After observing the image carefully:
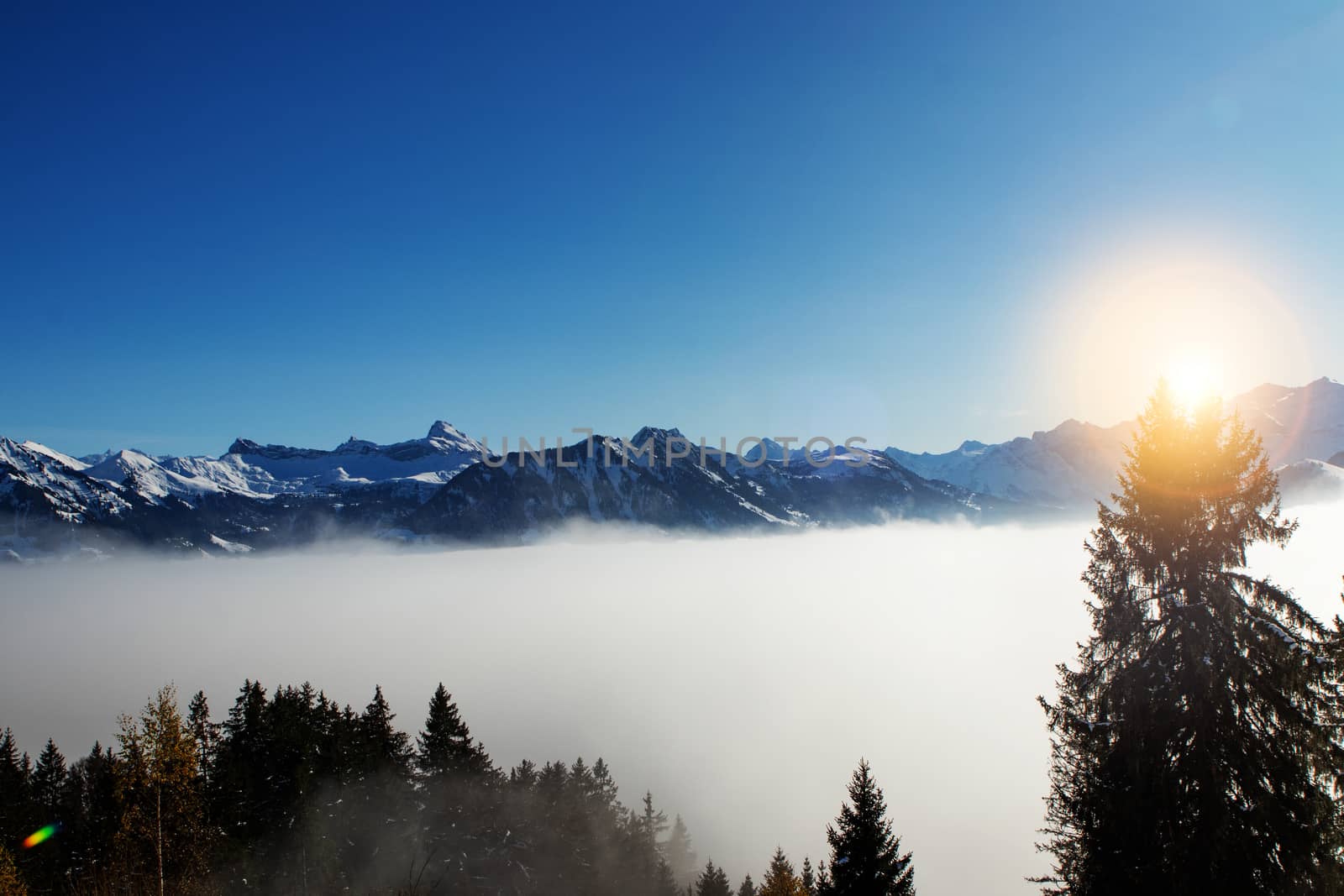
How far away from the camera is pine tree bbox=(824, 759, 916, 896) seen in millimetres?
20125

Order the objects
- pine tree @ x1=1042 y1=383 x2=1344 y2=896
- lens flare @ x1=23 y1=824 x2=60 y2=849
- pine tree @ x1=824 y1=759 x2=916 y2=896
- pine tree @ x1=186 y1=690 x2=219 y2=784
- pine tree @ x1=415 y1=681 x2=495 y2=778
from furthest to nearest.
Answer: pine tree @ x1=415 y1=681 x2=495 y2=778 < pine tree @ x1=186 y1=690 x2=219 y2=784 < lens flare @ x1=23 y1=824 x2=60 y2=849 < pine tree @ x1=824 y1=759 x2=916 y2=896 < pine tree @ x1=1042 y1=383 x2=1344 y2=896

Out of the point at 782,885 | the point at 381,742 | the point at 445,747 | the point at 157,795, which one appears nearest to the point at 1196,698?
the point at 782,885

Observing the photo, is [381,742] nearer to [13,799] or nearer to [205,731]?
[205,731]

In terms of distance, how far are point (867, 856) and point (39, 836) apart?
53342 millimetres

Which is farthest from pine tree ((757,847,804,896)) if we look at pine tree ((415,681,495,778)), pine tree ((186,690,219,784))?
pine tree ((186,690,219,784))

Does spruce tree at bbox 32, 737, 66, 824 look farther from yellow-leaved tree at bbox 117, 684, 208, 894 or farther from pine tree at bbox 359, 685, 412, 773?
yellow-leaved tree at bbox 117, 684, 208, 894

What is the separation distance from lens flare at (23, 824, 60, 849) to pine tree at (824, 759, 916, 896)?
168 ft

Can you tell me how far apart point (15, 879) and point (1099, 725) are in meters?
44.2

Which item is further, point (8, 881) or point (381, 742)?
point (381, 742)

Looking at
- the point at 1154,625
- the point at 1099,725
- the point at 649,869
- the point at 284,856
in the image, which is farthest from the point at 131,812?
the point at 649,869

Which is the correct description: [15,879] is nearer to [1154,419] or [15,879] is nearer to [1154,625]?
[1154,625]

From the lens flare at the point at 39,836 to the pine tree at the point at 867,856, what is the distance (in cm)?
5108

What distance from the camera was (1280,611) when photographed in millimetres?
12641

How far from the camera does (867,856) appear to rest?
67.2ft
